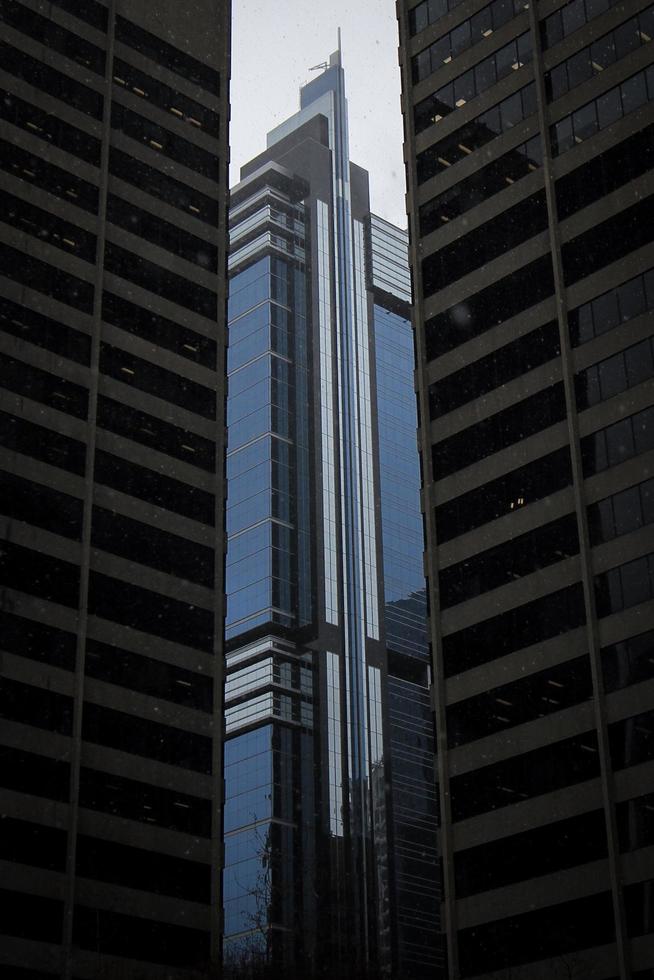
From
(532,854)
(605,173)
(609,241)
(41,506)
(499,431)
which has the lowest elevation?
(532,854)

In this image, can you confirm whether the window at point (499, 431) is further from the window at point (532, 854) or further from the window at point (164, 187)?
the window at point (164, 187)

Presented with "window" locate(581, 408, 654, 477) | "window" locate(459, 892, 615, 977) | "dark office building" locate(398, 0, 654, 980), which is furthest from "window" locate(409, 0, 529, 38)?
"window" locate(459, 892, 615, 977)

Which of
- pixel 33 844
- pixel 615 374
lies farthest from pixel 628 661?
pixel 33 844

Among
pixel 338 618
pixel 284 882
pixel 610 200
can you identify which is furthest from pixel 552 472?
pixel 338 618

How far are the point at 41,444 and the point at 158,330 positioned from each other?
11.4 m

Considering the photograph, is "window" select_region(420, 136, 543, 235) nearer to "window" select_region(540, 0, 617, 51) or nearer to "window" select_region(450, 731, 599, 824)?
"window" select_region(540, 0, 617, 51)

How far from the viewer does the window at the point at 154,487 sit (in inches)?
3125

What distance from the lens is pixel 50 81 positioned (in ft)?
281

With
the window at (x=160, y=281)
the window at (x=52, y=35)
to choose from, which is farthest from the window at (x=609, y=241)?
the window at (x=52, y=35)

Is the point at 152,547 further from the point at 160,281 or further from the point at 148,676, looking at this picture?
the point at 160,281

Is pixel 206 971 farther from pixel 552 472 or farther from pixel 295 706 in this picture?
pixel 295 706

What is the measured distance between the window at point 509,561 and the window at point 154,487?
16.3 metres

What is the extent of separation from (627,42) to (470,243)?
37.7 feet

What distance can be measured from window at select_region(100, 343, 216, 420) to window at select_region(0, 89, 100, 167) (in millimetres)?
11148
